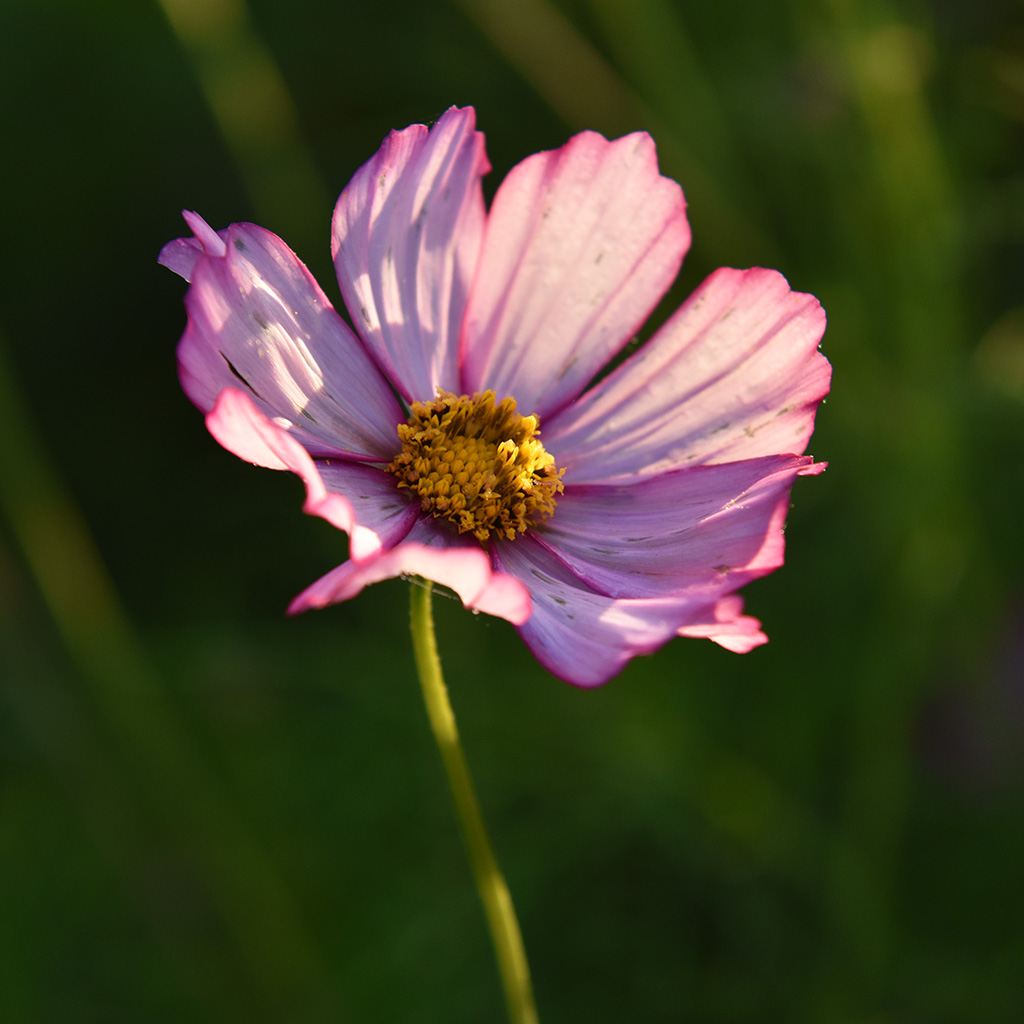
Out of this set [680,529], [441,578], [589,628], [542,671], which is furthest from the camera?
[542,671]

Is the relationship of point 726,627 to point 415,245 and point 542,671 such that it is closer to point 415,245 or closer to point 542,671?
point 415,245

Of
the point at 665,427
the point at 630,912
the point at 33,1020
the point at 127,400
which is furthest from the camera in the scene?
the point at 127,400

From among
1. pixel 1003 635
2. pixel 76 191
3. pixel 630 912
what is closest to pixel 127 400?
pixel 76 191

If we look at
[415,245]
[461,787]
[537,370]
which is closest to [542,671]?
[537,370]

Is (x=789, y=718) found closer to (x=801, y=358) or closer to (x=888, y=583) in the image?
(x=888, y=583)

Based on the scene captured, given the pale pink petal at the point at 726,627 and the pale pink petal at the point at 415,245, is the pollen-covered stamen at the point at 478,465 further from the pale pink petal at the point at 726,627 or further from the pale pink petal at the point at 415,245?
the pale pink petal at the point at 726,627

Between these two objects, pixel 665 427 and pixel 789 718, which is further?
pixel 789 718

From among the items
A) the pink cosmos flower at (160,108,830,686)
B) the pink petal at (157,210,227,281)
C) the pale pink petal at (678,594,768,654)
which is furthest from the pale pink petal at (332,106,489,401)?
the pale pink petal at (678,594,768,654)
